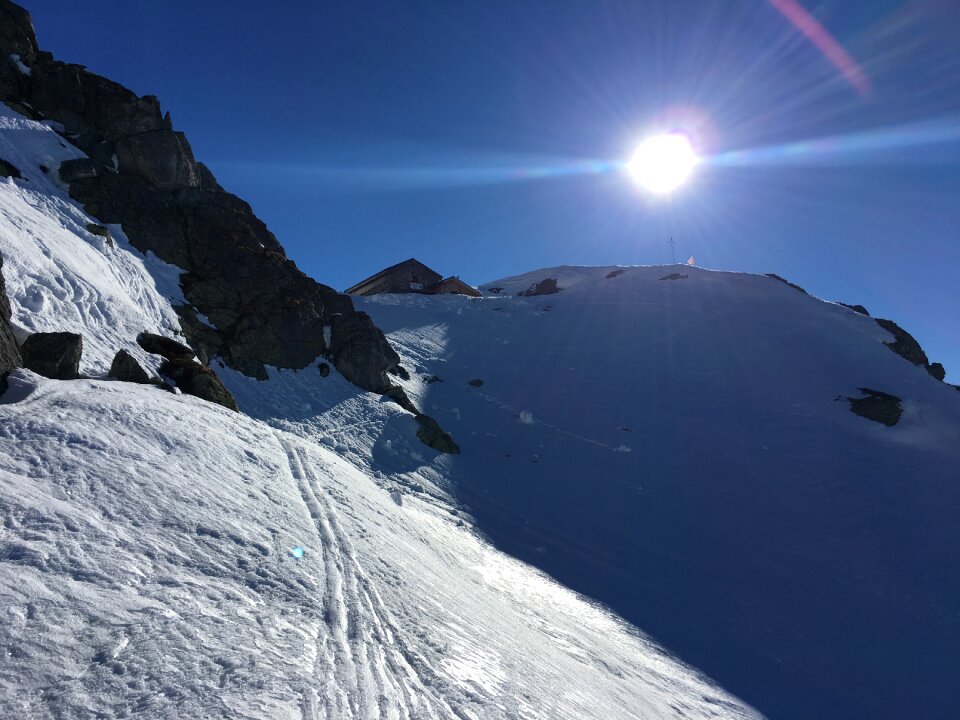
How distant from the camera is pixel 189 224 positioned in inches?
891

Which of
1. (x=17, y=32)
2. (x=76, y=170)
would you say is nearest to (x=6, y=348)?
(x=76, y=170)

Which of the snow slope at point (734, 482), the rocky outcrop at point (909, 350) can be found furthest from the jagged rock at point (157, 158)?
the rocky outcrop at point (909, 350)

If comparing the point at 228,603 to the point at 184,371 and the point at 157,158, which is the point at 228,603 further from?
the point at 157,158

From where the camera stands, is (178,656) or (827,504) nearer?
(178,656)

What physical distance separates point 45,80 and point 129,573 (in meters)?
29.6

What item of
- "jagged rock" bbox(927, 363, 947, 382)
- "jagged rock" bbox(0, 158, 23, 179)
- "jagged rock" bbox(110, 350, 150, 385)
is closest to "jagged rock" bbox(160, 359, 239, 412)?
"jagged rock" bbox(110, 350, 150, 385)

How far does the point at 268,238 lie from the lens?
2650 centimetres

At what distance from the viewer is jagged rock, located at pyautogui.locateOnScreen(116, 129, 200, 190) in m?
23.5

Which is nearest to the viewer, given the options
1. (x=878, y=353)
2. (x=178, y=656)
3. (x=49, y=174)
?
(x=178, y=656)

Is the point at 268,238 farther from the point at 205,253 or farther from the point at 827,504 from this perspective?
the point at 827,504

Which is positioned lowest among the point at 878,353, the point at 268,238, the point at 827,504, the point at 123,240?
the point at 123,240

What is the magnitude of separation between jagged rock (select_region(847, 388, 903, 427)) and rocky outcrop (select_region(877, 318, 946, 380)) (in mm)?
10601

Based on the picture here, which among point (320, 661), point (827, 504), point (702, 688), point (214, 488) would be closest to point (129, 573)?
point (320, 661)

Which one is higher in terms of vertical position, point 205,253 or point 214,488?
point 205,253
